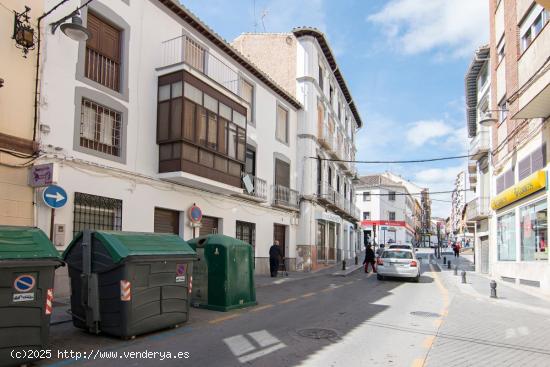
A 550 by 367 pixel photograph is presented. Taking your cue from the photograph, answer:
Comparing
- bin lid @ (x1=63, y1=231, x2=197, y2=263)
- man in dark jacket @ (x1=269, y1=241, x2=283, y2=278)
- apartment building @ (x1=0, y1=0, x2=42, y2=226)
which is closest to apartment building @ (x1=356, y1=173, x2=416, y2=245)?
man in dark jacket @ (x1=269, y1=241, x2=283, y2=278)

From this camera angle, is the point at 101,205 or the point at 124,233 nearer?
the point at 124,233

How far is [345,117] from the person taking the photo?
127ft

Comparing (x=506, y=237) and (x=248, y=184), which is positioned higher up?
(x=248, y=184)

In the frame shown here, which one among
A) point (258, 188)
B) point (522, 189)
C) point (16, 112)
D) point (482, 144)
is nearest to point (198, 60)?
point (258, 188)

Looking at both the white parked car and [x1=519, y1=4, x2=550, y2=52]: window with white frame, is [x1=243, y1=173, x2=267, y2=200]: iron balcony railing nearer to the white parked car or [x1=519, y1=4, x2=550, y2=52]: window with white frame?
the white parked car

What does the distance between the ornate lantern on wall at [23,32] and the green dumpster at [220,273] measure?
19.5ft

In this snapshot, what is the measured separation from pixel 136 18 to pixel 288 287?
33.1ft

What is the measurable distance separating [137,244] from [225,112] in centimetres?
996

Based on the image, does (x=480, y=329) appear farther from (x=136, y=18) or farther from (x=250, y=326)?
(x=136, y=18)

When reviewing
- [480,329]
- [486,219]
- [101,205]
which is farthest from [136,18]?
[486,219]

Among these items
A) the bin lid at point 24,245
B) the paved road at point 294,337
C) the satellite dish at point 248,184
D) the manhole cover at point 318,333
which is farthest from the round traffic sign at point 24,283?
the satellite dish at point 248,184

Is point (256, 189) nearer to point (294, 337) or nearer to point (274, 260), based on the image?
point (274, 260)

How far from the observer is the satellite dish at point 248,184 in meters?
20.1

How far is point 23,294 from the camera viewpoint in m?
5.83
